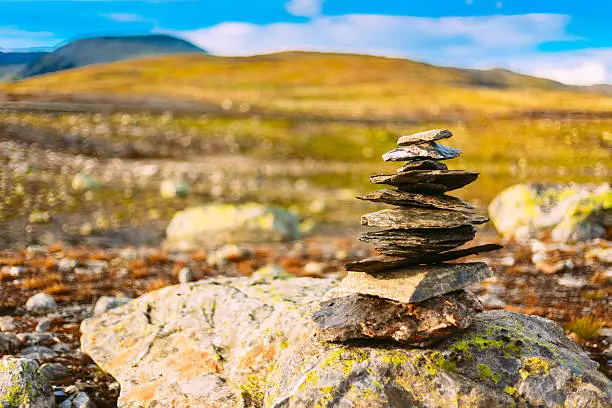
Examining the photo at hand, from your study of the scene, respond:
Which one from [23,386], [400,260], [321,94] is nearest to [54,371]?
[23,386]

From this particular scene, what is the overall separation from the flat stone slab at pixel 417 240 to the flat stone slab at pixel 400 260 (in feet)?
0.33

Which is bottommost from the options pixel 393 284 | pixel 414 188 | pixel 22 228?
pixel 22 228

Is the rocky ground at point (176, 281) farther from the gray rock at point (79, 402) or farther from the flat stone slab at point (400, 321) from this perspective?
the flat stone slab at point (400, 321)

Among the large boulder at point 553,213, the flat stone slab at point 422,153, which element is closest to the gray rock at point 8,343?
the flat stone slab at point 422,153

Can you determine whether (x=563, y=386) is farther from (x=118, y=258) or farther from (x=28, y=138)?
(x=28, y=138)

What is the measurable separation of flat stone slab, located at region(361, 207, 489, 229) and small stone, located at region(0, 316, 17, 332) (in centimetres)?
929

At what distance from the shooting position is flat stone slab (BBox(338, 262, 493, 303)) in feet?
A: 25.0

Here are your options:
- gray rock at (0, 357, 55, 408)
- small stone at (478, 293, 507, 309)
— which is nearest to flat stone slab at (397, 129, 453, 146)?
gray rock at (0, 357, 55, 408)

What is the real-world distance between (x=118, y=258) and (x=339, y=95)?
138 meters

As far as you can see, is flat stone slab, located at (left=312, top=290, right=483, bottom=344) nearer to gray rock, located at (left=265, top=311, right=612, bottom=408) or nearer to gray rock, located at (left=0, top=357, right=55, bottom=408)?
gray rock, located at (left=265, top=311, right=612, bottom=408)

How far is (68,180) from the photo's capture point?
124 ft

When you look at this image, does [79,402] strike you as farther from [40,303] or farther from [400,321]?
[40,303]

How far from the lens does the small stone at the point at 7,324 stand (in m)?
12.8

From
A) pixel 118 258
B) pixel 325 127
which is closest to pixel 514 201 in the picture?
pixel 118 258
